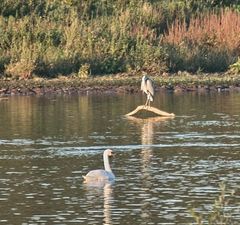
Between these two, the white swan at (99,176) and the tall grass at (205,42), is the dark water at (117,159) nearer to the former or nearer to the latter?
the white swan at (99,176)

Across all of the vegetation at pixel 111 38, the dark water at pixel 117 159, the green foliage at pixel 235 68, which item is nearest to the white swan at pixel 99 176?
the dark water at pixel 117 159

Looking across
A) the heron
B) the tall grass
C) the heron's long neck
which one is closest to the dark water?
the heron's long neck

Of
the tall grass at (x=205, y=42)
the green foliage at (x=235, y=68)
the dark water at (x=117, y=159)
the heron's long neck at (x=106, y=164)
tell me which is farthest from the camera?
the tall grass at (x=205, y=42)

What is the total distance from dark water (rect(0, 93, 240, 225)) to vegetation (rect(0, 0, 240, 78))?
4.13m

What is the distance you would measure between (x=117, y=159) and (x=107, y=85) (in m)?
14.3

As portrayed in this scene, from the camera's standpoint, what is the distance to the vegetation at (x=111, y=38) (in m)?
36.5

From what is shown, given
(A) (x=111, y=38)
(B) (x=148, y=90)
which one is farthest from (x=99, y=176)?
(A) (x=111, y=38)

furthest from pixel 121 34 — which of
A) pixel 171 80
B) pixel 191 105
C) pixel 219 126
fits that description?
pixel 219 126

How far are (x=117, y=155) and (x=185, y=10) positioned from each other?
20.7 m

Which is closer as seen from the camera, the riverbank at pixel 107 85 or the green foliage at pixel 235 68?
the riverbank at pixel 107 85

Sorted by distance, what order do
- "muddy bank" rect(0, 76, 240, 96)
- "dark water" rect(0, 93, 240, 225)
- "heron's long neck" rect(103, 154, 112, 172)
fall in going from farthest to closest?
"muddy bank" rect(0, 76, 240, 96), "heron's long neck" rect(103, 154, 112, 172), "dark water" rect(0, 93, 240, 225)

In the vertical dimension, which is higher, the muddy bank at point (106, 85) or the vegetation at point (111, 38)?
the vegetation at point (111, 38)

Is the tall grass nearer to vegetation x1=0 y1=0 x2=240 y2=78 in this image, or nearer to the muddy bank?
vegetation x1=0 y1=0 x2=240 y2=78

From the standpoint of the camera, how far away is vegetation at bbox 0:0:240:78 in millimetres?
36500
